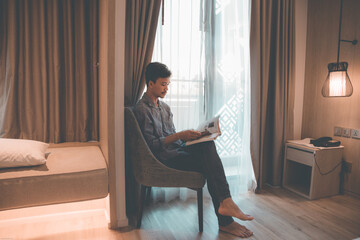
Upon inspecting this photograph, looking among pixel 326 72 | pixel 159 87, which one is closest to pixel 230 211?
pixel 159 87

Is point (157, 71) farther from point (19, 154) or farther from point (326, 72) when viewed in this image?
point (326, 72)

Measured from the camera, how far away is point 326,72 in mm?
2713

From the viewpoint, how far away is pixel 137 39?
6.93 ft

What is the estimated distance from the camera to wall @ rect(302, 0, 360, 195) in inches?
96.7

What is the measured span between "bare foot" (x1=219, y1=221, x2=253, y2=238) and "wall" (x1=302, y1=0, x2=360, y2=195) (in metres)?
1.44

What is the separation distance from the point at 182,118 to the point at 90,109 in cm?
84

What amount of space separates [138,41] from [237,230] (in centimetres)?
165

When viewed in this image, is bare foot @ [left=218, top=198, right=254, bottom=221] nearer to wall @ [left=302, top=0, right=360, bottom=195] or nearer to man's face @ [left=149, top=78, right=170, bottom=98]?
man's face @ [left=149, top=78, right=170, bottom=98]

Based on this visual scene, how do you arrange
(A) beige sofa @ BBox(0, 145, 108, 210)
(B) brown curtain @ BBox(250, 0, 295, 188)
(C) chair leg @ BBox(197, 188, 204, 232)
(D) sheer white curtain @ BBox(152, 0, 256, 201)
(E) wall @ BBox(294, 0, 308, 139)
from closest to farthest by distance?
(A) beige sofa @ BBox(0, 145, 108, 210) < (C) chair leg @ BBox(197, 188, 204, 232) < (D) sheer white curtain @ BBox(152, 0, 256, 201) < (B) brown curtain @ BBox(250, 0, 295, 188) < (E) wall @ BBox(294, 0, 308, 139)

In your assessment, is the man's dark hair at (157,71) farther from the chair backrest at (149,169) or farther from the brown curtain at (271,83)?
the brown curtain at (271,83)

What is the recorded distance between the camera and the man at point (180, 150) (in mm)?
1737

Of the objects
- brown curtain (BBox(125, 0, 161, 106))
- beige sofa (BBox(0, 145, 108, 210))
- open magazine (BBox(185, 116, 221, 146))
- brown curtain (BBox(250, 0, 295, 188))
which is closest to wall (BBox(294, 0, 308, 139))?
brown curtain (BBox(250, 0, 295, 188))

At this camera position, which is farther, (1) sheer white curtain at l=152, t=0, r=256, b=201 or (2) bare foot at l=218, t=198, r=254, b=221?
(1) sheer white curtain at l=152, t=0, r=256, b=201

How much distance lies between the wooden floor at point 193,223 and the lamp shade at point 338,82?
3.37 ft
